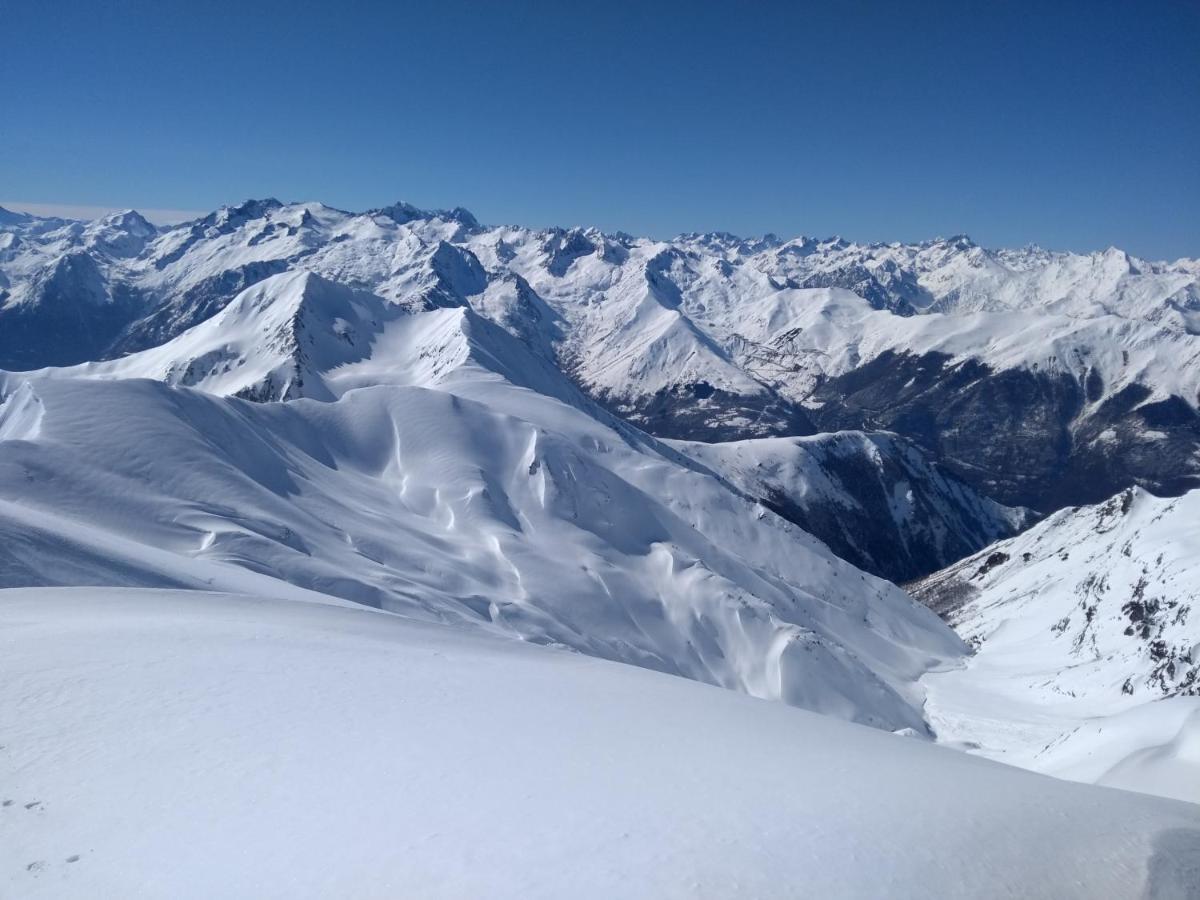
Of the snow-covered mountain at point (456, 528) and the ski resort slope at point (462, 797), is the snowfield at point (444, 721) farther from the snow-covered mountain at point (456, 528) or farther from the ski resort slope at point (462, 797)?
the snow-covered mountain at point (456, 528)

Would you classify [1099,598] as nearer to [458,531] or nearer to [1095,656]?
[1095,656]

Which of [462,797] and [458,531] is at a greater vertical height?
[462,797]

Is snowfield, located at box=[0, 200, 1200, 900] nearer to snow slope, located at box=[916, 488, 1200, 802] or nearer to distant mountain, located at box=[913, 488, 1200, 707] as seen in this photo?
snow slope, located at box=[916, 488, 1200, 802]

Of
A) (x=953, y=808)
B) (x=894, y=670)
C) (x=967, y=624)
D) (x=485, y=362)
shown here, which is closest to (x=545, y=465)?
(x=894, y=670)

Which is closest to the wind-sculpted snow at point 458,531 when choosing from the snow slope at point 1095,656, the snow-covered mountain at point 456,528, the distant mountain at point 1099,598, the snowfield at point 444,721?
the snow-covered mountain at point 456,528

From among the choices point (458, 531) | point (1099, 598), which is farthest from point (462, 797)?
point (1099, 598)

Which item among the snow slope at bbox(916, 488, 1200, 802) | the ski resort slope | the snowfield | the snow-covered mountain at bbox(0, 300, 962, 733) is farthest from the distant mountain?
the ski resort slope
